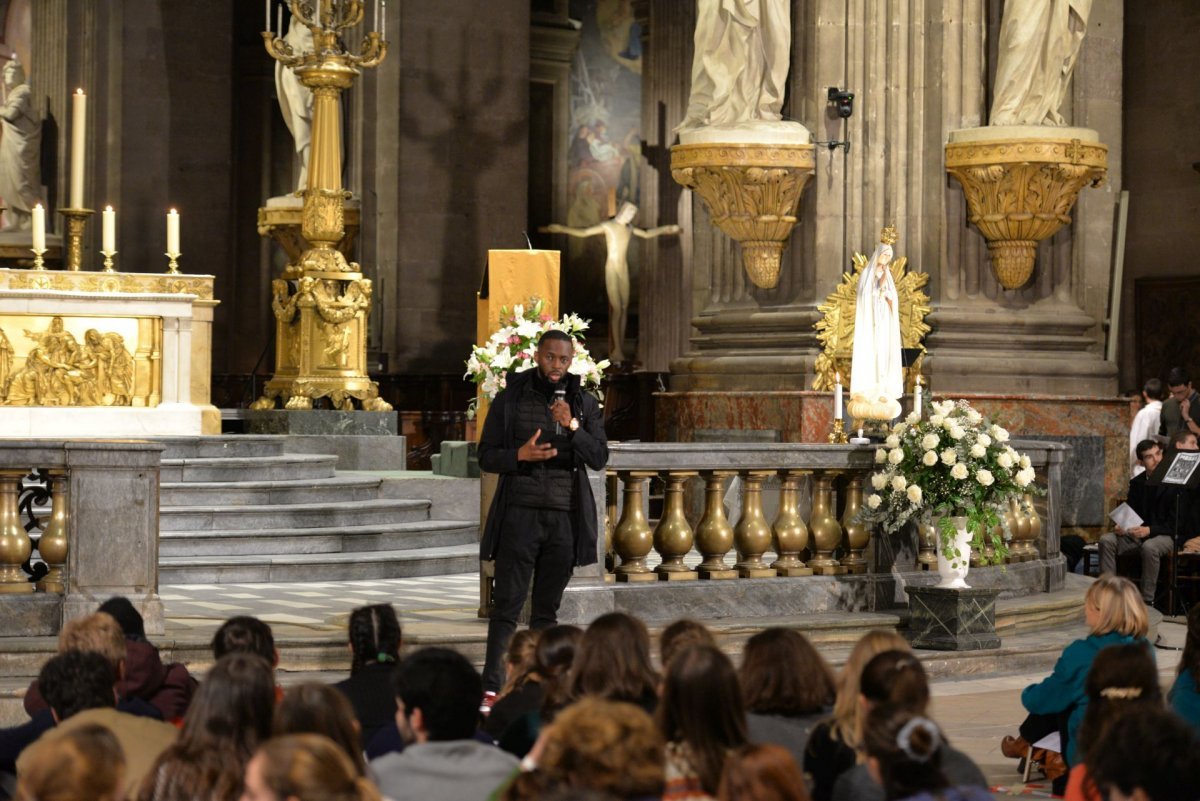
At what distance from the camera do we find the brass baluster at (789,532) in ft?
35.0

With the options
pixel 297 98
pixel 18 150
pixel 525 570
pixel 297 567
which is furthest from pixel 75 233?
pixel 18 150

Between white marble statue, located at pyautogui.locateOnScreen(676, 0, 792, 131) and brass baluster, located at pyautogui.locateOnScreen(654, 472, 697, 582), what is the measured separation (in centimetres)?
445

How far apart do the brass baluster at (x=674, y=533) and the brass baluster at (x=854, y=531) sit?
42.8 inches

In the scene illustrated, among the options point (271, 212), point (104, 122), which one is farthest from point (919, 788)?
point (104, 122)

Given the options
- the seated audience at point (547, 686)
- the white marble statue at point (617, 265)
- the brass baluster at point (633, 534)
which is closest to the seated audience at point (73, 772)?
the seated audience at point (547, 686)

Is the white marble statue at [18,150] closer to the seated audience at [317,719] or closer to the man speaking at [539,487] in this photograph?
the man speaking at [539,487]

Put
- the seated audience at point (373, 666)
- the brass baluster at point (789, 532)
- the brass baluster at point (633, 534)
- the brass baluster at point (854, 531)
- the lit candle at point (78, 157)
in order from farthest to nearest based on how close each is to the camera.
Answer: the lit candle at point (78, 157)
the brass baluster at point (854, 531)
the brass baluster at point (789, 532)
the brass baluster at point (633, 534)
the seated audience at point (373, 666)

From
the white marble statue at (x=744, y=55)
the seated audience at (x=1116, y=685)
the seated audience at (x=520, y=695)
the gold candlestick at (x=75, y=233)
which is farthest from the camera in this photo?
the gold candlestick at (x=75, y=233)

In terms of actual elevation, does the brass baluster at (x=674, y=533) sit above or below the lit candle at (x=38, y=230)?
below

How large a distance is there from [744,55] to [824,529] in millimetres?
4517

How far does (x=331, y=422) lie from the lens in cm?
1691

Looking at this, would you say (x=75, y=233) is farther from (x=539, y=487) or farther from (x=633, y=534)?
(x=539, y=487)

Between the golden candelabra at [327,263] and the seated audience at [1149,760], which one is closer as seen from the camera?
the seated audience at [1149,760]

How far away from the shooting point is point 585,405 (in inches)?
352
